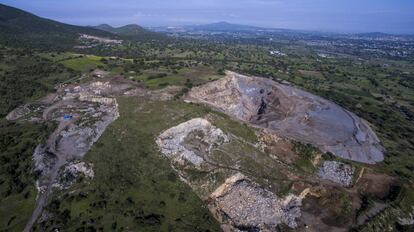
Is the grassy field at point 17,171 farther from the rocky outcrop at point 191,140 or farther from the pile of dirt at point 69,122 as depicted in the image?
the rocky outcrop at point 191,140

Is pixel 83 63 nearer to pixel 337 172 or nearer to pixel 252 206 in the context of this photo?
pixel 252 206

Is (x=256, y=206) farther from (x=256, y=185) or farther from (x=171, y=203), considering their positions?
(x=171, y=203)

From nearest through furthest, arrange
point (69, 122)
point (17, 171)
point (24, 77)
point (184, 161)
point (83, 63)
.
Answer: point (17, 171), point (184, 161), point (69, 122), point (24, 77), point (83, 63)

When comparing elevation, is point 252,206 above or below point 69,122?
below

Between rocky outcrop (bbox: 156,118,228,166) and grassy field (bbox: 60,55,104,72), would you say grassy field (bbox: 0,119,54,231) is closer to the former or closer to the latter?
rocky outcrop (bbox: 156,118,228,166)

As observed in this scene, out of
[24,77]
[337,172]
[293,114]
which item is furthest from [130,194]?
[24,77]

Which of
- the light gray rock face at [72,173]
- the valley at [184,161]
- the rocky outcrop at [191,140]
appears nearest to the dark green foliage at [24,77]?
the valley at [184,161]
